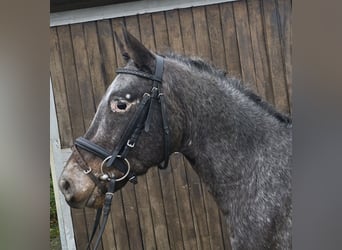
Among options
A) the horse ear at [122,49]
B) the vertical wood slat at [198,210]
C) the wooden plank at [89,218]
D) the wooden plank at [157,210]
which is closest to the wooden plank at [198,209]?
the vertical wood slat at [198,210]

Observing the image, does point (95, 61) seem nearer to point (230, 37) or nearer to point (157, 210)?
point (230, 37)

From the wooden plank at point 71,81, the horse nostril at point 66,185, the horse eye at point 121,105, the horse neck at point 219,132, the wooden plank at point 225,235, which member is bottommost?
the wooden plank at point 225,235

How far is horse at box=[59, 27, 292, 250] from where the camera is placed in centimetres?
121

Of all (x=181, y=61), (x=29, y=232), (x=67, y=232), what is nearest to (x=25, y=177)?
(x=29, y=232)

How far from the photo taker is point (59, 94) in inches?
57.0

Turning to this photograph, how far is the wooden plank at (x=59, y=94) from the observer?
4.60ft

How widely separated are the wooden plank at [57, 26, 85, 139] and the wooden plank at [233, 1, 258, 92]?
0.53 meters

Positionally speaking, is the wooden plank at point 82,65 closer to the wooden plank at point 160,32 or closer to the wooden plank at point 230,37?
the wooden plank at point 160,32

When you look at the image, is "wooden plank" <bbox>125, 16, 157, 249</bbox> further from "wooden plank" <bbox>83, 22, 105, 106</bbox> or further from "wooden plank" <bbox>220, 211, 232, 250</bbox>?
"wooden plank" <bbox>83, 22, 105, 106</bbox>

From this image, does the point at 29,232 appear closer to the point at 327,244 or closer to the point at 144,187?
the point at 144,187

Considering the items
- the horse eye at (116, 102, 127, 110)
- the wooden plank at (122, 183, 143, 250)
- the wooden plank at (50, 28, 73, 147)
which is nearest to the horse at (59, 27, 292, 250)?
the horse eye at (116, 102, 127, 110)

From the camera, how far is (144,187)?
1578 millimetres

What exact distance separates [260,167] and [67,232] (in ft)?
2.31

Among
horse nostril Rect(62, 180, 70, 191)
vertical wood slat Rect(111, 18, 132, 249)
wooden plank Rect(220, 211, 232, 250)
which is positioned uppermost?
horse nostril Rect(62, 180, 70, 191)
